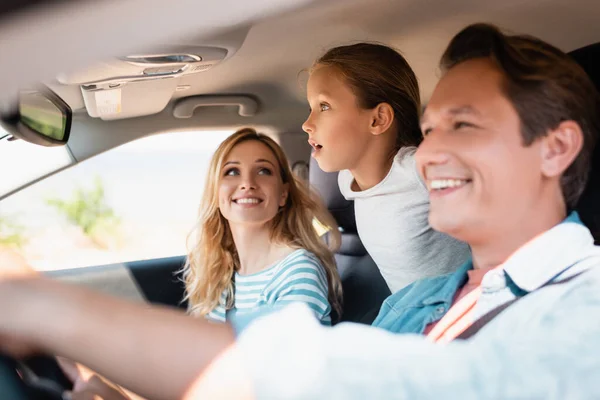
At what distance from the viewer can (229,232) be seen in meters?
2.58

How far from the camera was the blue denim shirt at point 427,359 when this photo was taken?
0.71 metres

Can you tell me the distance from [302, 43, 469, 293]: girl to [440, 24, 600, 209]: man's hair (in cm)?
68

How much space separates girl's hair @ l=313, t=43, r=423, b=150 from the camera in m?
1.98

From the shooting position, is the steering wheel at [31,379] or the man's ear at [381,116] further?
the man's ear at [381,116]

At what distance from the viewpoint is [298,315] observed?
0.75 m

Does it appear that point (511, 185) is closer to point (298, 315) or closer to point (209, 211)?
point (298, 315)

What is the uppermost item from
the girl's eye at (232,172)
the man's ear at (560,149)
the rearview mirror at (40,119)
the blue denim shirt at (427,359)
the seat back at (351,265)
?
the rearview mirror at (40,119)

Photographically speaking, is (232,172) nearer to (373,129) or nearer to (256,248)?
(256,248)

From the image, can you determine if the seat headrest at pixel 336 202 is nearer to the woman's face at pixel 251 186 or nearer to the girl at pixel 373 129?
the woman's face at pixel 251 186

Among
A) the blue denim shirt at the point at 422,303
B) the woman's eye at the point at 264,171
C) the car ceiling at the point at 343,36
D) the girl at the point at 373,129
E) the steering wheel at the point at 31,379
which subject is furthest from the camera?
the woman's eye at the point at 264,171

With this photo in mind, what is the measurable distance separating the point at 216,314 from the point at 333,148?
75 cm

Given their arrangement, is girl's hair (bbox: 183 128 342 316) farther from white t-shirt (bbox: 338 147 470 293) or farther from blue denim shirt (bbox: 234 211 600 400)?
blue denim shirt (bbox: 234 211 600 400)

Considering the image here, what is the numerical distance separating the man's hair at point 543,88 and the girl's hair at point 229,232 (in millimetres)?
1172

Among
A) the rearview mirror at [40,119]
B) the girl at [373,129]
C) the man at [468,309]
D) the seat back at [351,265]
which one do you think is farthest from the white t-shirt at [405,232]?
the rearview mirror at [40,119]
